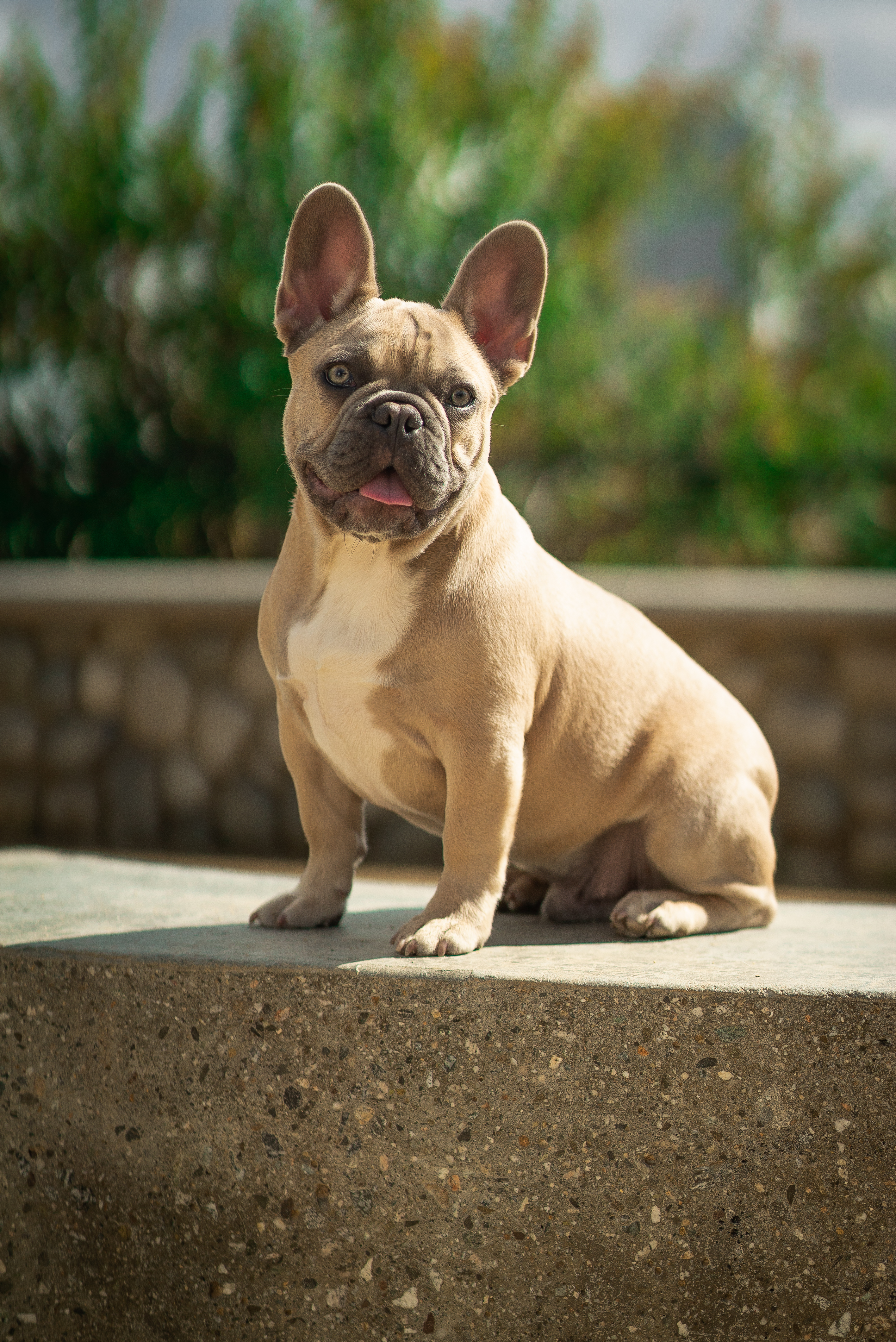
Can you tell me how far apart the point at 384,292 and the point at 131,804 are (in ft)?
17.9

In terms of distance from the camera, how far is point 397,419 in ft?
7.68

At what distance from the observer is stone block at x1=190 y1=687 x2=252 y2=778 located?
657 centimetres

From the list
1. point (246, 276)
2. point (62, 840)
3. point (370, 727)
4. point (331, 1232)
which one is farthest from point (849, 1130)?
point (246, 276)

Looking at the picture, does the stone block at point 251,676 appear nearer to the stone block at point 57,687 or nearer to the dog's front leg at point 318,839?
the stone block at point 57,687

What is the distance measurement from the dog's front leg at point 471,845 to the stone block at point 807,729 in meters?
4.00

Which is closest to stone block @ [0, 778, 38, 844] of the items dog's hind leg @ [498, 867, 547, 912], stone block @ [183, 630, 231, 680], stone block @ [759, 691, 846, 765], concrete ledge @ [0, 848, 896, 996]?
stone block @ [183, 630, 231, 680]

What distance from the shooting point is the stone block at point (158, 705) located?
6648 millimetres

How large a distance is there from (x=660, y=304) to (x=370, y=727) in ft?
43.0

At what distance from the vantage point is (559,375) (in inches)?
466

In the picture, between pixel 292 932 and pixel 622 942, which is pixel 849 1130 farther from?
pixel 292 932

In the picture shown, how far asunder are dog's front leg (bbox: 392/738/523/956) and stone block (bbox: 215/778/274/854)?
402cm

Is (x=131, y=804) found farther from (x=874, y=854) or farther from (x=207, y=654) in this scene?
(x=874, y=854)

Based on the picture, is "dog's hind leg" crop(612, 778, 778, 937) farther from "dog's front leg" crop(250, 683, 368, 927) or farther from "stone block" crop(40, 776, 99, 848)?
"stone block" crop(40, 776, 99, 848)

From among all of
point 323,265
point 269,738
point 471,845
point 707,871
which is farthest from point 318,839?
point 269,738
